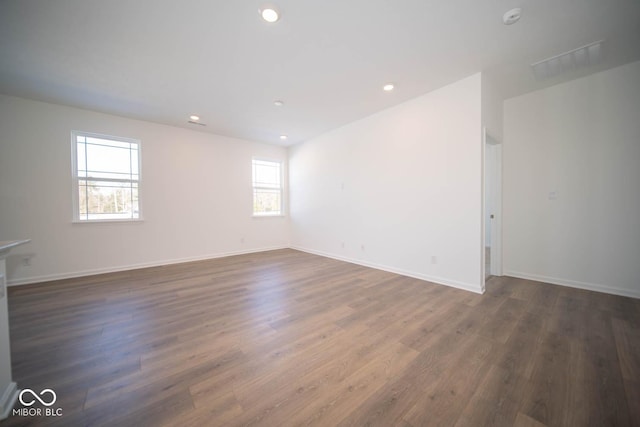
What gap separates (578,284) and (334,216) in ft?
12.8

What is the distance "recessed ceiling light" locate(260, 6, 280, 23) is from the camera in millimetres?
1837

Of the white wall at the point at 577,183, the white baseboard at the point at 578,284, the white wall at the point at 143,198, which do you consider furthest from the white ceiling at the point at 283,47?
the white baseboard at the point at 578,284

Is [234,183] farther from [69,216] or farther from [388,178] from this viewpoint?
[388,178]

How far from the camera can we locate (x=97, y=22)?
6.49 feet

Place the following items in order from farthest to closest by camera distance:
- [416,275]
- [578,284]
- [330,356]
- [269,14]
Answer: [416,275] → [578,284] → [269,14] → [330,356]

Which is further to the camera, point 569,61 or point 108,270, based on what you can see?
point 108,270

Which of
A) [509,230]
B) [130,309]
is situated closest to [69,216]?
[130,309]

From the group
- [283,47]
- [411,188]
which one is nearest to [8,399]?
[283,47]

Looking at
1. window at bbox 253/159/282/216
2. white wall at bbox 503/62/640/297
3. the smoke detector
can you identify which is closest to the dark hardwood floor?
white wall at bbox 503/62/640/297

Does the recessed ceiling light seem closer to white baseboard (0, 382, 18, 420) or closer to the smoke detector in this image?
the smoke detector

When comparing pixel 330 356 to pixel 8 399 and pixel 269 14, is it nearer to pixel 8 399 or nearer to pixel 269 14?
pixel 8 399

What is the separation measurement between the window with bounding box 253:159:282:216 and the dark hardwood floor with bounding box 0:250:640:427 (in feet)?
10.5

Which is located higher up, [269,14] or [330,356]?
[269,14]

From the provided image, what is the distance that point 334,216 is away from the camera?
4.97 meters
